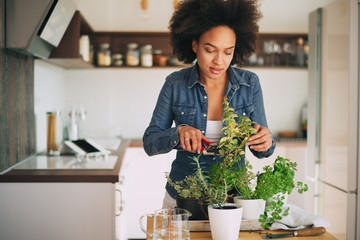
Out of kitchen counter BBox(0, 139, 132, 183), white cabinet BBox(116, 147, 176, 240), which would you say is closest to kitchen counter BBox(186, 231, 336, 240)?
kitchen counter BBox(0, 139, 132, 183)

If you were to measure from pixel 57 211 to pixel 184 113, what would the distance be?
1011mm

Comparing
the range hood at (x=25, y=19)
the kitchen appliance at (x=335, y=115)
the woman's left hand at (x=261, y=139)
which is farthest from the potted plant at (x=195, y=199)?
the range hood at (x=25, y=19)

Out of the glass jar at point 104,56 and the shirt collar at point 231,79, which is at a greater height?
the glass jar at point 104,56

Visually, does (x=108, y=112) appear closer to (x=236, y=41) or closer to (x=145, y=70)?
(x=145, y=70)

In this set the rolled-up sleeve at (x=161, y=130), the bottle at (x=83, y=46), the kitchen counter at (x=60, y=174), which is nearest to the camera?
the rolled-up sleeve at (x=161, y=130)

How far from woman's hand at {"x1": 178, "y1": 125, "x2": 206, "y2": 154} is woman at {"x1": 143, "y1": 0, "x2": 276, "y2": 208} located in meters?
0.18

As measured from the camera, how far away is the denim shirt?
64.3 inches

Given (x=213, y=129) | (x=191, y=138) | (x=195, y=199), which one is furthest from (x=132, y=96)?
(x=195, y=199)

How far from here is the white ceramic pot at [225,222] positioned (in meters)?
1.06

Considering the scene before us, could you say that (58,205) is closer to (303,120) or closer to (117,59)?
(117,59)

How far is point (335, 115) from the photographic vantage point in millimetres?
2469

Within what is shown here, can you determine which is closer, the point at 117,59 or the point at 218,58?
the point at 218,58

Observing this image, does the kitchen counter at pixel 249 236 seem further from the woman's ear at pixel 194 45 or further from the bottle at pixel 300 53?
the bottle at pixel 300 53

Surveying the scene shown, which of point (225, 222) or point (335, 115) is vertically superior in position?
point (335, 115)
